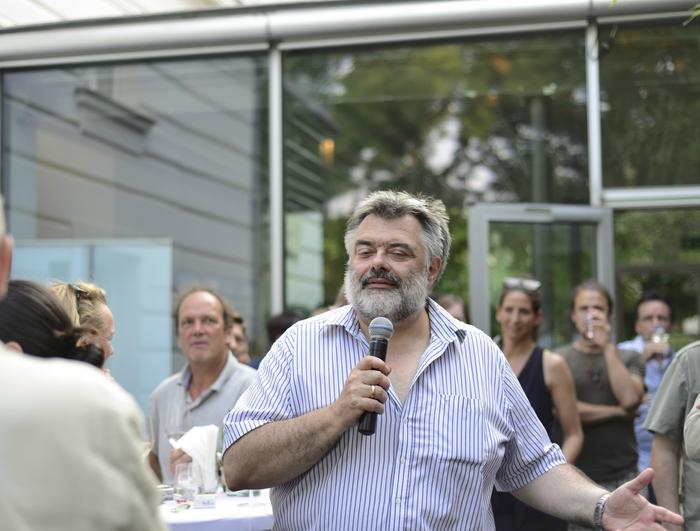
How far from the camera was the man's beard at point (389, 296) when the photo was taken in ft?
11.5

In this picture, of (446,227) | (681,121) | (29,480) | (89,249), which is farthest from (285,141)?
(29,480)

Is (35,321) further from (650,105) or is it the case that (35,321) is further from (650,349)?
(650,105)

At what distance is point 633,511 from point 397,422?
0.79m

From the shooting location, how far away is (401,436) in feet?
11.0

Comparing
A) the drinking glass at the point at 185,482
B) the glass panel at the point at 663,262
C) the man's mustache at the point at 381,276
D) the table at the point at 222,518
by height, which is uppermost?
the glass panel at the point at 663,262

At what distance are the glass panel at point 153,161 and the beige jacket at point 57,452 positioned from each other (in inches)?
295

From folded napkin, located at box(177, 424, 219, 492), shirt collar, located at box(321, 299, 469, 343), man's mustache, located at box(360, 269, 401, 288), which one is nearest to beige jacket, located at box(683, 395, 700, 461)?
shirt collar, located at box(321, 299, 469, 343)

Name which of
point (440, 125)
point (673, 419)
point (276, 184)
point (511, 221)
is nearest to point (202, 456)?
point (673, 419)

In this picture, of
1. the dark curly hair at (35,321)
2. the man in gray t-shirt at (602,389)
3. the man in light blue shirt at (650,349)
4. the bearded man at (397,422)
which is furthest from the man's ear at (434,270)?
the man in light blue shirt at (650,349)

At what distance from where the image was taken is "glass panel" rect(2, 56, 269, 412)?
9.27 metres

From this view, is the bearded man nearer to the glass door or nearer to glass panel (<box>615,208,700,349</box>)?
the glass door

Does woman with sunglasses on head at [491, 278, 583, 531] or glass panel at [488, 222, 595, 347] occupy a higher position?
glass panel at [488, 222, 595, 347]

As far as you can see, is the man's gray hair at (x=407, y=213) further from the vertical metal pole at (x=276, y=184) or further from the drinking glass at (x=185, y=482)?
the vertical metal pole at (x=276, y=184)

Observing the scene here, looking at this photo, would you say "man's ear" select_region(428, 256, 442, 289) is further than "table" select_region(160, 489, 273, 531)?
No
